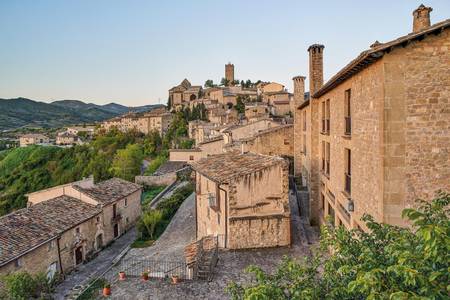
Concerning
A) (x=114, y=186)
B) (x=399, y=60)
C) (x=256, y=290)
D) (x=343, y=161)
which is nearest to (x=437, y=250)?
(x=256, y=290)

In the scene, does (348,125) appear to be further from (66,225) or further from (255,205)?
(66,225)

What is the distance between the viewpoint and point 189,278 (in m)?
13.6

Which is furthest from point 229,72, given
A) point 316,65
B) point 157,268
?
point 157,268

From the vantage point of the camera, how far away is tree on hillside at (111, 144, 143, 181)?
185 feet

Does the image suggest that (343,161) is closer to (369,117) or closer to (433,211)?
(369,117)

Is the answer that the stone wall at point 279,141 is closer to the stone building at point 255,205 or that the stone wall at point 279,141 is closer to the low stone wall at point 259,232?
the stone building at point 255,205

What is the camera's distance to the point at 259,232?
15.6m

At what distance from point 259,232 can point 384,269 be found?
37.7 feet

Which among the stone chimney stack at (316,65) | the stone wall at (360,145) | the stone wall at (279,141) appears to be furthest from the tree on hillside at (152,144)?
the stone wall at (360,145)

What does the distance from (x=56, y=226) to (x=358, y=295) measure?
67.4 feet

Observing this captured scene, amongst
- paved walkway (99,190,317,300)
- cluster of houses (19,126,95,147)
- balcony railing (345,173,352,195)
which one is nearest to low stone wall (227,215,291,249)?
paved walkway (99,190,317,300)

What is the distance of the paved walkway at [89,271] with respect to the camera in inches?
702

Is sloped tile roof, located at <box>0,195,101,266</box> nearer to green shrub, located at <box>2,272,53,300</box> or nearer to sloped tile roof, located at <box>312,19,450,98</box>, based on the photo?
green shrub, located at <box>2,272,53,300</box>

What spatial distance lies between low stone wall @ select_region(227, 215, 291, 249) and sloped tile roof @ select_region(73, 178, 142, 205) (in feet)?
45.5
